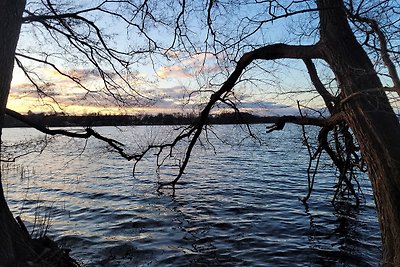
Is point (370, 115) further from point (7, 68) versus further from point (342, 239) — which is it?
point (342, 239)

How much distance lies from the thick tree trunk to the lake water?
3355 mm

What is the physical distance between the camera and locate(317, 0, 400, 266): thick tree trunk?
4.29 meters

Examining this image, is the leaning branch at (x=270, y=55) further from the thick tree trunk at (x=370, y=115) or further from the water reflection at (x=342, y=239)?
the water reflection at (x=342, y=239)

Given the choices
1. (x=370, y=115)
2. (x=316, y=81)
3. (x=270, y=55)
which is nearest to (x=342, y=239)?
(x=316, y=81)

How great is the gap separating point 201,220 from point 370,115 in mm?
7354

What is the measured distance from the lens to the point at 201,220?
10.8 metres

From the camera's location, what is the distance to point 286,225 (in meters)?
10.2

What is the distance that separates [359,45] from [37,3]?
19.4 feet

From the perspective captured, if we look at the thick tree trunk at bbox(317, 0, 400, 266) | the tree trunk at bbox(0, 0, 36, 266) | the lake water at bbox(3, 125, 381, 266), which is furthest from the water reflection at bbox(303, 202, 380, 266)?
the tree trunk at bbox(0, 0, 36, 266)

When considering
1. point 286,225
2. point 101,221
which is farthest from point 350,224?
point 101,221

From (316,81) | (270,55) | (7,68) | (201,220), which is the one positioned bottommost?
(201,220)

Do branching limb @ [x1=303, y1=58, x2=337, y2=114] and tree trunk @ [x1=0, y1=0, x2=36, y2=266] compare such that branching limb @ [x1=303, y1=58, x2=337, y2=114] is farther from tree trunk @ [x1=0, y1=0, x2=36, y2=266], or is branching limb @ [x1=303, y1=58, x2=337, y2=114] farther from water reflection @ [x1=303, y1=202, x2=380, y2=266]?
tree trunk @ [x1=0, y1=0, x2=36, y2=266]

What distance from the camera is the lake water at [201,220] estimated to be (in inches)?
313

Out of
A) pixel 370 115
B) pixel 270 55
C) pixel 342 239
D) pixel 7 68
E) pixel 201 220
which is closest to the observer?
pixel 7 68
